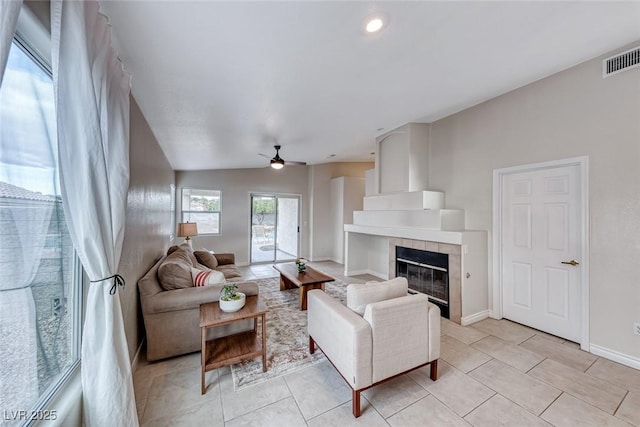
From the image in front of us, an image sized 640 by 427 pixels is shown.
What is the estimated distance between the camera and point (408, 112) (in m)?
3.51

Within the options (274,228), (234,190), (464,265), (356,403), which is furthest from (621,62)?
(234,190)

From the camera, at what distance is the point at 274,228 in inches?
277

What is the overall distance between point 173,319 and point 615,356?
442 centimetres

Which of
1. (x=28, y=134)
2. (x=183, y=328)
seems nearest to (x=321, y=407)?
(x=183, y=328)

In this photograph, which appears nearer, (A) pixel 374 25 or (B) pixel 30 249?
(B) pixel 30 249

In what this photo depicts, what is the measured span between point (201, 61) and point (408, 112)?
284cm

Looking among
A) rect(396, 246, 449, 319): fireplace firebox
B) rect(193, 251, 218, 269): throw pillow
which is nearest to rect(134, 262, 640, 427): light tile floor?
rect(396, 246, 449, 319): fireplace firebox

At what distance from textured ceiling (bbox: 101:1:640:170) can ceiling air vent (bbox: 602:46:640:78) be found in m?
0.11

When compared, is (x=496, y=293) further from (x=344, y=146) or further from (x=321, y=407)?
(x=344, y=146)

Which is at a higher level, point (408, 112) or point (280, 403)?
point (408, 112)

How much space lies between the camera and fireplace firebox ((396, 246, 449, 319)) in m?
3.45

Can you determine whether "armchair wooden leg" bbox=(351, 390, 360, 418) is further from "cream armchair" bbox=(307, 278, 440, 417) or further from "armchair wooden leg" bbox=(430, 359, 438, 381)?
"armchair wooden leg" bbox=(430, 359, 438, 381)

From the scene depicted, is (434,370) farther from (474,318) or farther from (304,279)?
(304,279)

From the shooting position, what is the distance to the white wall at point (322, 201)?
23.6 ft
